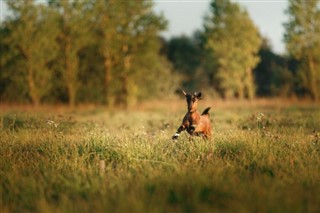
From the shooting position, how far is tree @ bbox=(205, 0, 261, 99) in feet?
146

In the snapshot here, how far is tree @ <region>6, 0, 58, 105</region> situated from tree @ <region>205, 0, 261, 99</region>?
17668 millimetres

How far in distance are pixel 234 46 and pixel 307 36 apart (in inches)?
309

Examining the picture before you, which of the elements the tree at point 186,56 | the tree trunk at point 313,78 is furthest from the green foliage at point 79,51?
the tree at point 186,56

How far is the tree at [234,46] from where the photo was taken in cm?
4456

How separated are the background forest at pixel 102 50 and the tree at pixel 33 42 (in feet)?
0.25

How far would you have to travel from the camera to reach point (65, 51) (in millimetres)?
37500

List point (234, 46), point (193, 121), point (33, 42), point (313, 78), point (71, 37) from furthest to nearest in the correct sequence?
point (234, 46)
point (313, 78)
point (71, 37)
point (33, 42)
point (193, 121)

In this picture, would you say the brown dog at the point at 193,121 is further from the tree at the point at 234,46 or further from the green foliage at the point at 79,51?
the tree at the point at 234,46

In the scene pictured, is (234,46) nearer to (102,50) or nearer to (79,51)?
(102,50)

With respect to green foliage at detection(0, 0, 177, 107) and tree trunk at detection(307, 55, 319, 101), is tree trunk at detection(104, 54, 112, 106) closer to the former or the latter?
green foliage at detection(0, 0, 177, 107)

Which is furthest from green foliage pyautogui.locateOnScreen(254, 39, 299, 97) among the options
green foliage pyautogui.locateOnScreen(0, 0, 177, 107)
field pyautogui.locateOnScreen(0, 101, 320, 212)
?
field pyautogui.locateOnScreen(0, 101, 320, 212)

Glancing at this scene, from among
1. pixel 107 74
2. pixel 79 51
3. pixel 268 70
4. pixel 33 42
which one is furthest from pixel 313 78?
pixel 33 42

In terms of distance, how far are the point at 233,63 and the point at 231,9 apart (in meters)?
6.19

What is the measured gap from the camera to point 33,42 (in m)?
34.8
